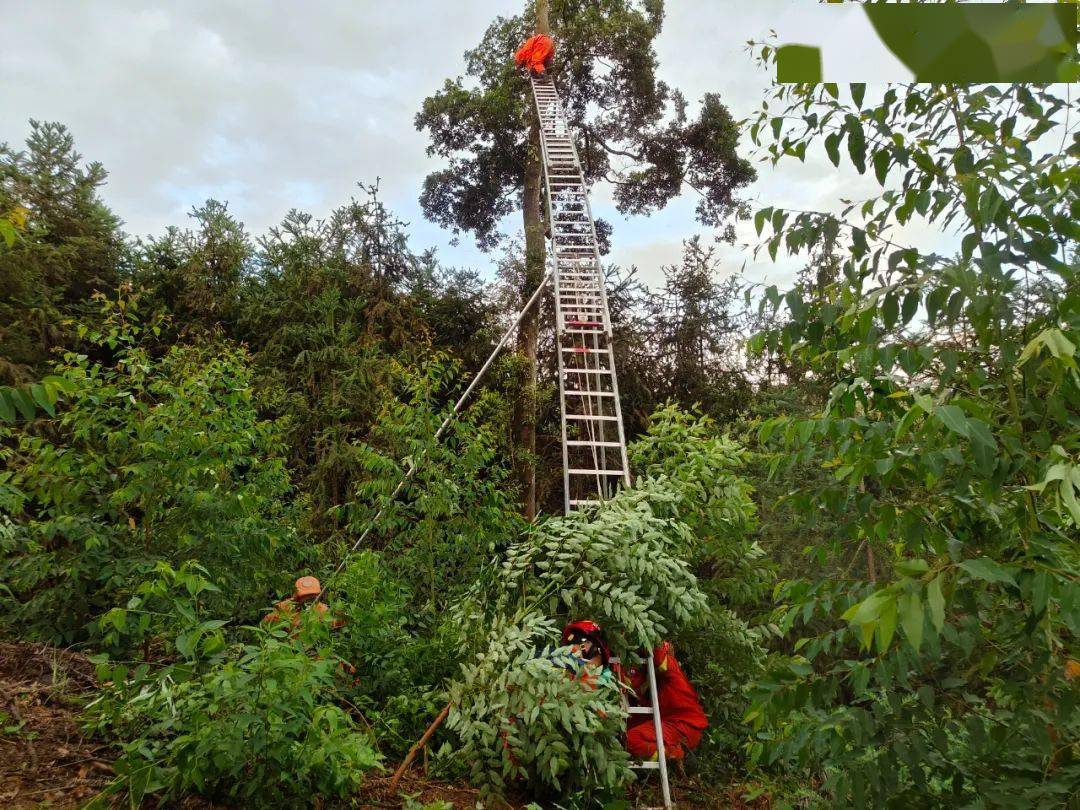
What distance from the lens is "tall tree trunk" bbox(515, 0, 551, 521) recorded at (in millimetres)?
6656

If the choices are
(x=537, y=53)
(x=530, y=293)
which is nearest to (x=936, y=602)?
(x=530, y=293)

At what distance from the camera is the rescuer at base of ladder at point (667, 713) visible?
13.0 feet

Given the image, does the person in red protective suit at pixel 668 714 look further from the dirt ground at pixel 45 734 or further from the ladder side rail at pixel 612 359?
the dirt ground at pixel 45 734

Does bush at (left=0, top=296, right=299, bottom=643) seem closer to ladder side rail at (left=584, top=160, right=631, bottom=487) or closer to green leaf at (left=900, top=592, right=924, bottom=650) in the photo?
ladder side rail at (left=584, top=160, right=631, bottom=487)

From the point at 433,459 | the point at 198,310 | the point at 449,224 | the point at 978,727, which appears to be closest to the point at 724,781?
the point at 433,459

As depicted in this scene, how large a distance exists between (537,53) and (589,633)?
6.66m

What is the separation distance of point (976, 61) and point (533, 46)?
28.3 feet

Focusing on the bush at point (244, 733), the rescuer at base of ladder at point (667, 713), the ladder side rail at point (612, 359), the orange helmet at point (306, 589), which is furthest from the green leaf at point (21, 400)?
the ladder side rail at point (612, 359)

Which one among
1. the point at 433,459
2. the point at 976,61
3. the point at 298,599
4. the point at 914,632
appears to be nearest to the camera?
the point at 976,61

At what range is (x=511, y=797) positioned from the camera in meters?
3.21

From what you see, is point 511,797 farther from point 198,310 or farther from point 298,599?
point 198,310

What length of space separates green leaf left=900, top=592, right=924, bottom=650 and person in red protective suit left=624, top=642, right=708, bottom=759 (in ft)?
10.5

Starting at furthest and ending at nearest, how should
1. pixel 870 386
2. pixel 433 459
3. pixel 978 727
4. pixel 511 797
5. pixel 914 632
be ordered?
pixel 433 459, pixel 511 797, pixel 870 386, pixel 978 727, pixel 914 632

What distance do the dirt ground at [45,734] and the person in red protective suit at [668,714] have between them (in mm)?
2438
